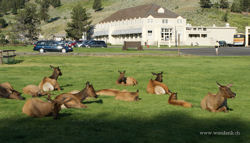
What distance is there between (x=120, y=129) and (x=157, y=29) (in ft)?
293

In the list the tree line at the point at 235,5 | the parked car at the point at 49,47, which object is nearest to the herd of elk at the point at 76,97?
the parked car at the point at 49,47

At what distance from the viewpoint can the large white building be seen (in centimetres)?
9462

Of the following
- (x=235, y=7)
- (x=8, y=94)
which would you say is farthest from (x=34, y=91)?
(x=235, y=7)

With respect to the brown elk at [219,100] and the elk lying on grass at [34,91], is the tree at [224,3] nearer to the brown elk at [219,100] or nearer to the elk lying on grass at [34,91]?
the elk lying on grass at [34,91]

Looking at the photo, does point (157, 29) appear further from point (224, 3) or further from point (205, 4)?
point (224, 3)

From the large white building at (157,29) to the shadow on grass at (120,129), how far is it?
80.1 meters

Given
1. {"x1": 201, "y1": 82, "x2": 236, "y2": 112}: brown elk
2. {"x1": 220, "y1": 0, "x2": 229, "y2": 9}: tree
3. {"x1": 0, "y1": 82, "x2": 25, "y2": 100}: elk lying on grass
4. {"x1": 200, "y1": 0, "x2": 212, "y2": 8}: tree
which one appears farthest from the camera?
{"x1": 220, "y1": 0, "x2": 229, "y2": 9}: tree

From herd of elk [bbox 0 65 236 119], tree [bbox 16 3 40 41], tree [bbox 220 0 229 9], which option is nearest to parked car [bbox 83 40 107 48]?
tree [bbox 16 3 40 41]

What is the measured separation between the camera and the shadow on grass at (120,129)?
6.36 m

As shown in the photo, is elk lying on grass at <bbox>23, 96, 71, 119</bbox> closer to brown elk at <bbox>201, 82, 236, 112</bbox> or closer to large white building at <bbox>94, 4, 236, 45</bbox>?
brown elk at <bbox>201, 82, 236, 112</bbox>

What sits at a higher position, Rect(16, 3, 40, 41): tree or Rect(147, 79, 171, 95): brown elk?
Rect(16, 3, 40, 41): tree

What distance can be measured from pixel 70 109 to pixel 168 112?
103 inches

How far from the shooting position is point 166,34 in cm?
9612

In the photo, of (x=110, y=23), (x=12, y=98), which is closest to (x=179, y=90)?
(x=12, y=98)
